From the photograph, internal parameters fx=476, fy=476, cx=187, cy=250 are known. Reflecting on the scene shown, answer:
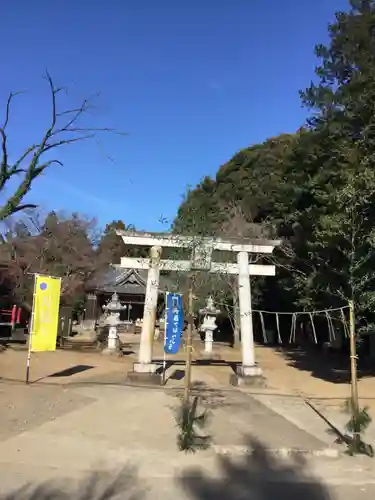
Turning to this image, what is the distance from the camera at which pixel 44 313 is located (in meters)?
12.8

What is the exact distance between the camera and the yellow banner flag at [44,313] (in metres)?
12.5

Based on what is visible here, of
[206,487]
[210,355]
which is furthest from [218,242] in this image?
[210,355]

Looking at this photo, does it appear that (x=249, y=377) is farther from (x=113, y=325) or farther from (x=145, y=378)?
(x=113, y=325)

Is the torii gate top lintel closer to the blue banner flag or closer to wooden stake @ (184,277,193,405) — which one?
the blue banner flag

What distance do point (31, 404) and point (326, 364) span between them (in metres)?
13.6

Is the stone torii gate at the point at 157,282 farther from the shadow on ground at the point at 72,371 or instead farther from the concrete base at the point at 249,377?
the shadow on ground at the point at 72,371

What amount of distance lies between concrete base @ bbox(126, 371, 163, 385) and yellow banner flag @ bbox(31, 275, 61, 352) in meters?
2.51

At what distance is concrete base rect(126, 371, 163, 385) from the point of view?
13.7 meters

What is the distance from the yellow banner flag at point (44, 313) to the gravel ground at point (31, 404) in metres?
1.13

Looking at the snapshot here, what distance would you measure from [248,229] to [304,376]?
13219mm

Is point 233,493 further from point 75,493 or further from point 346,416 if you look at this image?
point 346,416

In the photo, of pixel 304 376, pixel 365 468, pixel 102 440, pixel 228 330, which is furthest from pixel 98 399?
pixel 228 330

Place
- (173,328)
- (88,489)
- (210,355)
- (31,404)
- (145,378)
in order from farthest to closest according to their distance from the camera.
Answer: (210,355) → (173,328) → (145,378) → (31,404) → (88,489)

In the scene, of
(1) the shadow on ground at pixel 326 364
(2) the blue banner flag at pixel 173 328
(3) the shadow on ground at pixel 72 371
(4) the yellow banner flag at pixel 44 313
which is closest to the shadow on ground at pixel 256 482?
(2) the blue banner flag at pixel 173 328
